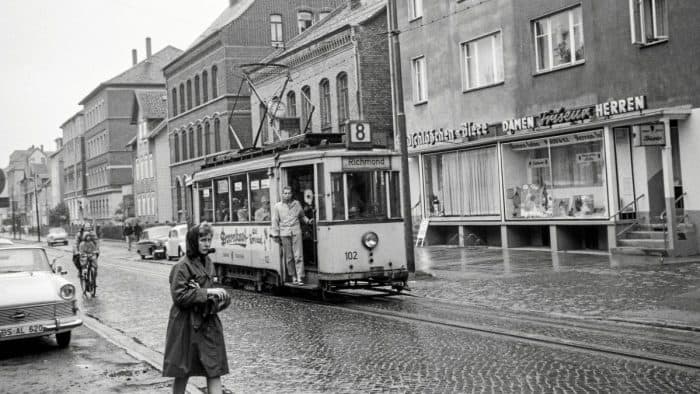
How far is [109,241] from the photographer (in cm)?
6738

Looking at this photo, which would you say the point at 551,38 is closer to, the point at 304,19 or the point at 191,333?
the point at 191,333

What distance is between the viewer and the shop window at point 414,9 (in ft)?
96.0

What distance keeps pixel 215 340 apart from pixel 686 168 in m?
16.5

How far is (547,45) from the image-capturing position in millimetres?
23719

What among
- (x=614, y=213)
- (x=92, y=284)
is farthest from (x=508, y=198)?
(x=92, y=284)

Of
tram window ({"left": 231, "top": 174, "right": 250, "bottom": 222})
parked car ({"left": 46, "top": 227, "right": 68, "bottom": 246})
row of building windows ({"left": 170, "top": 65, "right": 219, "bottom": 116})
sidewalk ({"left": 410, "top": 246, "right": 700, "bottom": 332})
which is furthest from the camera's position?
parked car ({"left": 46, "top": 227, "right": 68, "bottom": 246})

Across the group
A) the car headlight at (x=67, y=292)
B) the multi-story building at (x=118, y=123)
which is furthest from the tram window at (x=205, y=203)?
the multi-story building at (x=118, y=123)

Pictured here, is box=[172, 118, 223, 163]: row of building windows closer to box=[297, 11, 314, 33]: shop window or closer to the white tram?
box=[297, 11, 314, 33]: shop window

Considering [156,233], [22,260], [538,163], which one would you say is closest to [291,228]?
[22,260]

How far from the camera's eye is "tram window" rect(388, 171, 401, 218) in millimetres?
15156

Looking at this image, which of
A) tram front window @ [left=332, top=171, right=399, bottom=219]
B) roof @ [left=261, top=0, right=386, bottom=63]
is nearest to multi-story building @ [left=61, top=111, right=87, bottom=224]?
roof @ [left=261, top=0, right=386, bottom=63]

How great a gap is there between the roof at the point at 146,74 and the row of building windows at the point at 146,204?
18.6m

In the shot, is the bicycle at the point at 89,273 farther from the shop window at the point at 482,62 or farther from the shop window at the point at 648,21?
the shop window at the point at 648,21

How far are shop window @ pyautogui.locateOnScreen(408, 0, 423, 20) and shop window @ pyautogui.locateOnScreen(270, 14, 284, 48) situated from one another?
20751 millimetres
